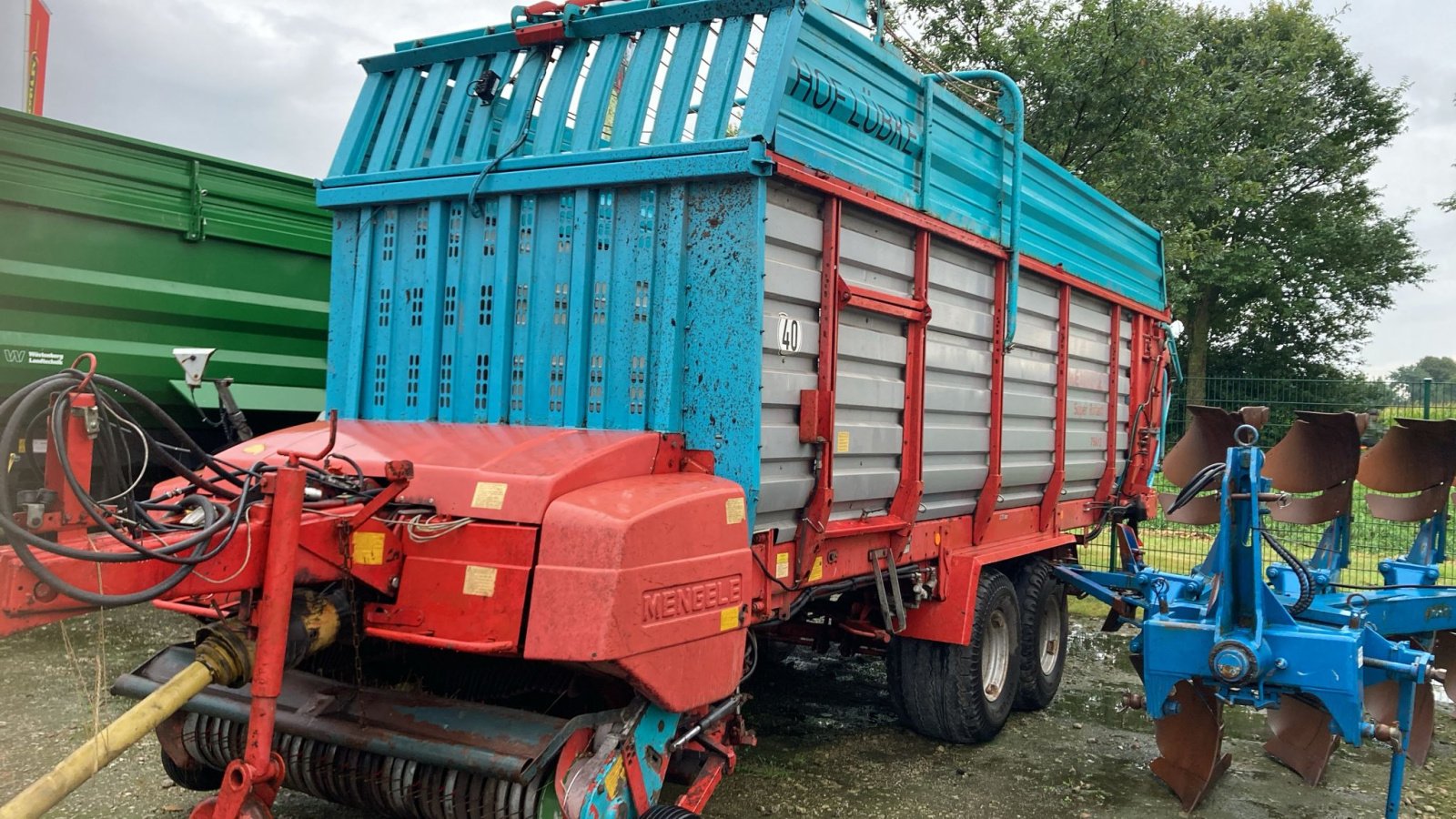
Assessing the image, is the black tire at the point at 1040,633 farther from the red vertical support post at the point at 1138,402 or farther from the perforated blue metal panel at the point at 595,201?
the perforated blue metal panel at the point at 595,201

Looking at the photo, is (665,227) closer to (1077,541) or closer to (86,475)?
(86,475)

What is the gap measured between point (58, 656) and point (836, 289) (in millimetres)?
5236

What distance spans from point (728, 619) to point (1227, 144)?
718 inches

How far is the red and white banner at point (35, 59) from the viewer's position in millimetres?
6367

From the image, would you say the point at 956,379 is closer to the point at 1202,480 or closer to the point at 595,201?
the point at 1202,480

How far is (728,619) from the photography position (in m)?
3.06

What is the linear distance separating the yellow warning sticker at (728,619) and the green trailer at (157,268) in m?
3.06

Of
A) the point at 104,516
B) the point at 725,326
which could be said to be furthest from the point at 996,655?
the point at 104,516

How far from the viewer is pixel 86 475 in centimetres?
219

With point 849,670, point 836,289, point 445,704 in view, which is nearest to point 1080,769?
point 849,670

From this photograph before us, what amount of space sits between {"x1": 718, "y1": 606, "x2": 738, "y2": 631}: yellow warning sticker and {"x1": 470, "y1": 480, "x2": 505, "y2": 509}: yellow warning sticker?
0.74 metres

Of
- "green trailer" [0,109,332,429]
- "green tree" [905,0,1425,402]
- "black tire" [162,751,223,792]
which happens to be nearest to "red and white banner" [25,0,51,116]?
"green trailer" [0,109,332,429]

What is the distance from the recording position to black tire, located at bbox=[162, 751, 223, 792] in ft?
11.5

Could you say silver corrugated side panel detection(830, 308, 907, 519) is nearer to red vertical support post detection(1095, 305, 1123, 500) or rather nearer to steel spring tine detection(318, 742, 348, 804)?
steel spring tine detection(318, 742, 348, 804)
